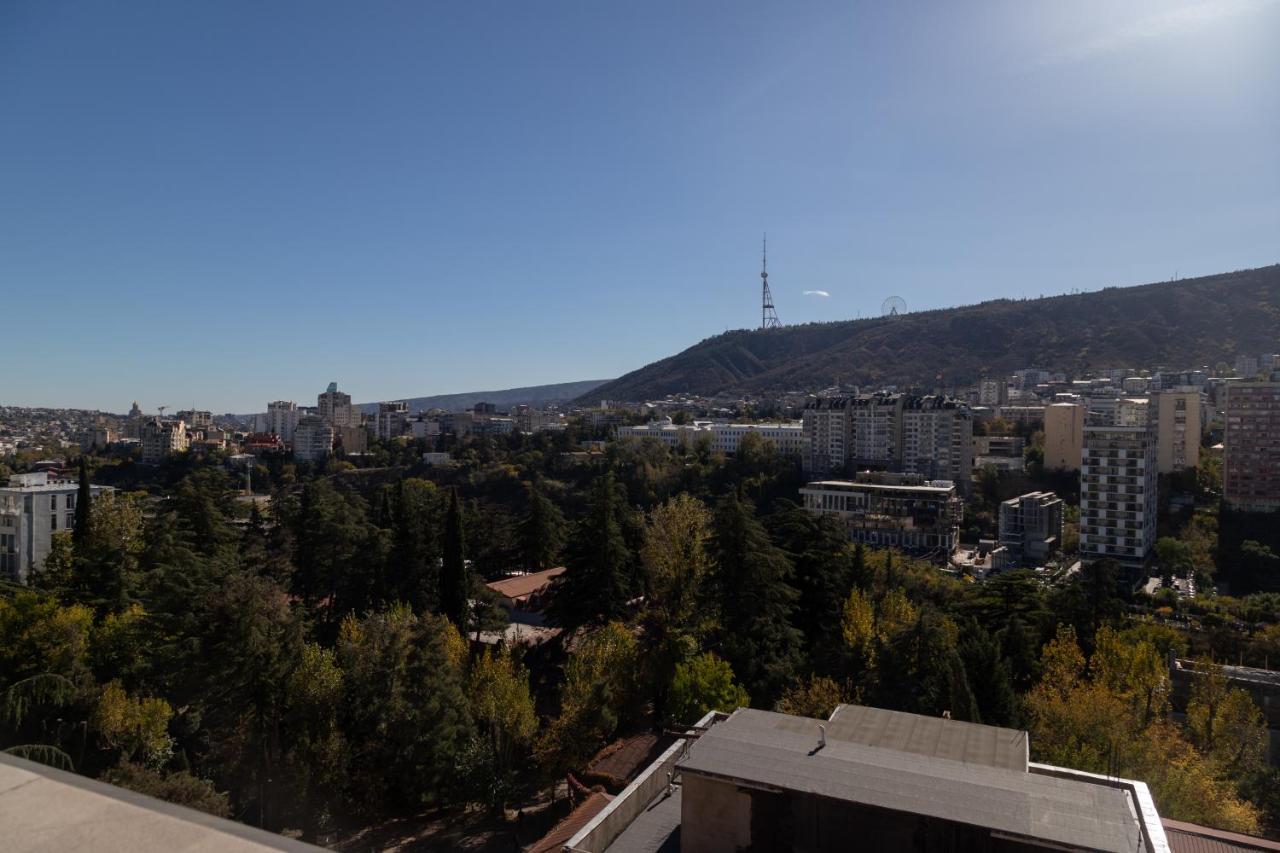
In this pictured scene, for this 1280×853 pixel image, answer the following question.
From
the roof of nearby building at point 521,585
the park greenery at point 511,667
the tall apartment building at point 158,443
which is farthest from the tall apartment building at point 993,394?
the tall apartment building at point 158,443

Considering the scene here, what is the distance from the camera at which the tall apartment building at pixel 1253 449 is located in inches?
944

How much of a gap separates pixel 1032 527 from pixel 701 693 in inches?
826

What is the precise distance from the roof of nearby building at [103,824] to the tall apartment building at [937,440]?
112 feet

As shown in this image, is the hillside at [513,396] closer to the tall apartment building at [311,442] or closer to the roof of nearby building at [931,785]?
the tall apartment building at [311,442]

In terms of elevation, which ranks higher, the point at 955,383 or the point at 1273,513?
the point at 955,383

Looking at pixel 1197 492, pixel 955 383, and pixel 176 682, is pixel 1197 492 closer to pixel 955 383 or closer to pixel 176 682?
pixel 176 682

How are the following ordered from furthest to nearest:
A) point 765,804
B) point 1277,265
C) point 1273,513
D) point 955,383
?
point 955,383 < point 1277,265 < point 1273,513 < point 765,804

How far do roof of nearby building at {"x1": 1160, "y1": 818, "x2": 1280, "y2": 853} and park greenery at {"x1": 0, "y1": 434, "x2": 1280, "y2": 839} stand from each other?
4.57 ft

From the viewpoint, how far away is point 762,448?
36500 mm

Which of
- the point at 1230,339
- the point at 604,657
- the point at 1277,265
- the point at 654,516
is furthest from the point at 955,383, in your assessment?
the point at 604,657

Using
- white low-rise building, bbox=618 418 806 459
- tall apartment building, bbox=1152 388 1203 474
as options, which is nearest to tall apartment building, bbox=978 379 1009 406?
white low-rise building, bbox=618 418 806 459

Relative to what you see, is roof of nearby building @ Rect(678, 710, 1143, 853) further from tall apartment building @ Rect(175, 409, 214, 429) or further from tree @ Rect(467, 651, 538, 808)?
tall apartment building @ Rect(175, 409, 214, 429)

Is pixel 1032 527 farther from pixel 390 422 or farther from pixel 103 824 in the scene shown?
pixel 390 422

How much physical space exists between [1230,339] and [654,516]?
58.3 meters
